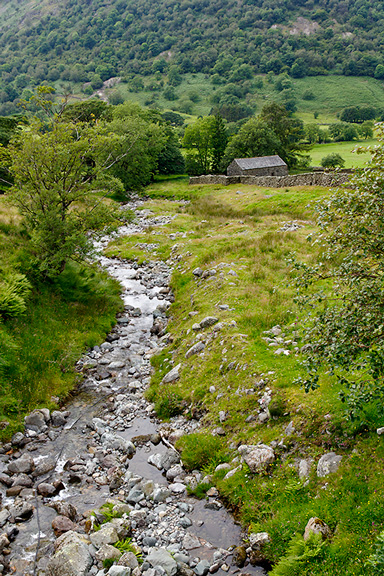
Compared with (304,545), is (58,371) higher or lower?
lower

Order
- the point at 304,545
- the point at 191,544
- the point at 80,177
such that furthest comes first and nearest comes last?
the point at 80,177, the point at 191,544, the point at 304,545

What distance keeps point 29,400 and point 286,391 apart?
8.23 m

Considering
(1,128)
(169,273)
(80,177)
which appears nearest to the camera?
(80,177)

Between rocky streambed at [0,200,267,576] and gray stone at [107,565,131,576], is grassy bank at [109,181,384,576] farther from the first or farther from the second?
gray stone at [107,565,131,576]

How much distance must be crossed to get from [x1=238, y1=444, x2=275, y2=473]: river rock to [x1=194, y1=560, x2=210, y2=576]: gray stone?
83.9 inches

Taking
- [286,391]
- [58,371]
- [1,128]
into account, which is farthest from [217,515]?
[1,128]

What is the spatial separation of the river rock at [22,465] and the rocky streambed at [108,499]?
32 millimetres

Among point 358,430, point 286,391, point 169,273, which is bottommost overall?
point 169,273

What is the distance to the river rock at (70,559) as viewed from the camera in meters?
7.00

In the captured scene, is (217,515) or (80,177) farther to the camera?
(80,177)

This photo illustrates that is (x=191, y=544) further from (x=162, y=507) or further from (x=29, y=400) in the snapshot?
(x=29, y=400)

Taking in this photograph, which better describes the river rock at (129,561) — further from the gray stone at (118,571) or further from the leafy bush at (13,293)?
the leafy bush at (13,293)

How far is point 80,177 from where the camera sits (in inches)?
745

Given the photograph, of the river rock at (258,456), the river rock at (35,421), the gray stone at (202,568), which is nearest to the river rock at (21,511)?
the river rock at (35,421)
